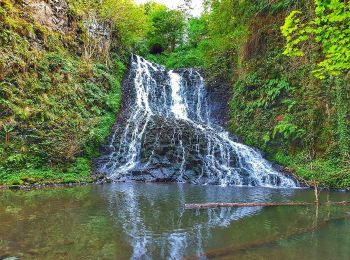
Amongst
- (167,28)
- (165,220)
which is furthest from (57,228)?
(167,28)

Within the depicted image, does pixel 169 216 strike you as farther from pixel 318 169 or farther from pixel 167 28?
pixel 167 28

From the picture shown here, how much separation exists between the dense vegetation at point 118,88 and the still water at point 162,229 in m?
3.54

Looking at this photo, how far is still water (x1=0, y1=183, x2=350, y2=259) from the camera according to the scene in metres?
4.34

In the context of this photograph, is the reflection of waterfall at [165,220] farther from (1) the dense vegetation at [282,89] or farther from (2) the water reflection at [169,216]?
(1) the dense vegetation at [282,89]

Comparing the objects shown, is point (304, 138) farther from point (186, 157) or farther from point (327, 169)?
point (186, 157)

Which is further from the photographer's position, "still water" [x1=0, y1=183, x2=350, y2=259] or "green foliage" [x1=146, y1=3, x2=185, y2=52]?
"green foliage" [x1=146, y1=3, x2=185, y2=52]

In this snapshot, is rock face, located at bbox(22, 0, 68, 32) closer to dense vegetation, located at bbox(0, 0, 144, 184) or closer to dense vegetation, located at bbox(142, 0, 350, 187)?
dense vegetation, located at bbox(0, 0, 144, 184)

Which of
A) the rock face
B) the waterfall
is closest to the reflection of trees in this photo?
the waterfall

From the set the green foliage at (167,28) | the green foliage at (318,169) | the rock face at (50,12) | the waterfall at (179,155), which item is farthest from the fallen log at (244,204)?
the green foliage at (167,28)

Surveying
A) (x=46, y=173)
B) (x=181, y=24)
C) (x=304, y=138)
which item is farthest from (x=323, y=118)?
(x=181, y=24)

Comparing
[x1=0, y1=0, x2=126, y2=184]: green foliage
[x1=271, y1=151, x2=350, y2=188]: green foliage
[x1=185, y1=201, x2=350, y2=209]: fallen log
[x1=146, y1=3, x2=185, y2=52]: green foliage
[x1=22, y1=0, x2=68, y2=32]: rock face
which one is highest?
[x1=146, y1=3, x2=185, y2=52]: green foliage

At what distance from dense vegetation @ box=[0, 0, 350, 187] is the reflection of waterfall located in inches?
154

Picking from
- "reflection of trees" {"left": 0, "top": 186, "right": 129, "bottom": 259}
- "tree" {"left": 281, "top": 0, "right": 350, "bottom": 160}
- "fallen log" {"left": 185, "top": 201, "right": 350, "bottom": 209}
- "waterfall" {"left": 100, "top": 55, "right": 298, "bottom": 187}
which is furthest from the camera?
"waterfall" {"left": 100, "top": 55, "right": 298, "bottom": 187}

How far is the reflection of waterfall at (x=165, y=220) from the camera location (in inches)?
179
